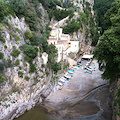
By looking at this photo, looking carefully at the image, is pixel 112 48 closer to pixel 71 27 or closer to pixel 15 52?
pixel 15 52

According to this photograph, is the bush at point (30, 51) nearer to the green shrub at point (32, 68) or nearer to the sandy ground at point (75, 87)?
the green shrub at point (32, 68)

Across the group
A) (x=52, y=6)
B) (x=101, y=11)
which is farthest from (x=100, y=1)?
(x=52, y=6)

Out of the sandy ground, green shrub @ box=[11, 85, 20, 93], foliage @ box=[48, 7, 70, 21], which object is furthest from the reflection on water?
foliage @ box=[48, 7, 70, 21]

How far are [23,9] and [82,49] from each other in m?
27.4

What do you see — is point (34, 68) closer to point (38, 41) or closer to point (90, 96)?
point (38, 41)

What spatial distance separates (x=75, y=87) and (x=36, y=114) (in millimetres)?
11552

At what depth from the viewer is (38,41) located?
29.0 m

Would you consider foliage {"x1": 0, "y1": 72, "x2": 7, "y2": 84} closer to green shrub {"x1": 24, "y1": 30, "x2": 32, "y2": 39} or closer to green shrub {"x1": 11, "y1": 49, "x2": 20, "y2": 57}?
green shrub {"x1": 11, "y1": 49, "x2": 20, "y2": 57}

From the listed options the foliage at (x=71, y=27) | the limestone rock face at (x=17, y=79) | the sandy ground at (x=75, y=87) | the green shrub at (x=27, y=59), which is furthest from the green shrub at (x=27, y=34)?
the foliage at (x=71, y=27)

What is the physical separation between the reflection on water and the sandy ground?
2315 millimetres

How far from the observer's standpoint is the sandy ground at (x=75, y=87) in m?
27.0

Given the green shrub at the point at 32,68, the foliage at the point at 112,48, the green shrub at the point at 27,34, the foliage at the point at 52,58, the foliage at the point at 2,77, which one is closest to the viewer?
the foliage at the point at 112,48

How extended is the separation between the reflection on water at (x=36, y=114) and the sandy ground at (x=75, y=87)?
2.32 metres

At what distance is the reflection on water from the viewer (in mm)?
21859
